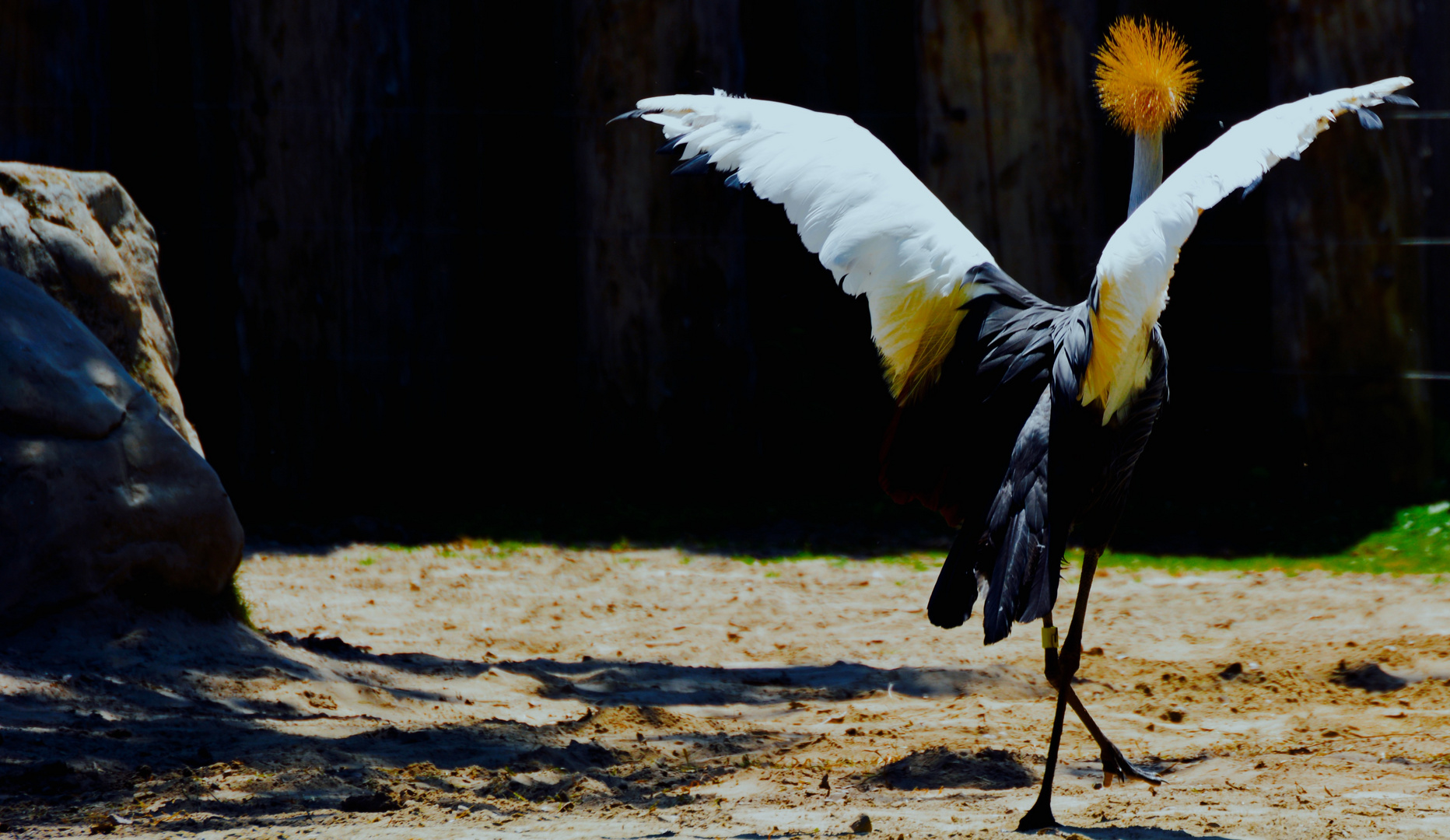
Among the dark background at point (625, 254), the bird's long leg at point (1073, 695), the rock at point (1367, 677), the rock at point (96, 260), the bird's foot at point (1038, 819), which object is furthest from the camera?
the dark background at point (625, 254)

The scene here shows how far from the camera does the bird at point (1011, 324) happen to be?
3.11 m

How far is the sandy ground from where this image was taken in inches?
130

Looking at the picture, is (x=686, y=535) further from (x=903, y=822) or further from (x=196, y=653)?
(x=903, y=822)

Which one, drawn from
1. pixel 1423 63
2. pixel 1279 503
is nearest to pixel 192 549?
pixel 1279 503

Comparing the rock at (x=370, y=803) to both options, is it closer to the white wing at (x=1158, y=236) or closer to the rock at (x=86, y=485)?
the rock at (x=86, y=485)

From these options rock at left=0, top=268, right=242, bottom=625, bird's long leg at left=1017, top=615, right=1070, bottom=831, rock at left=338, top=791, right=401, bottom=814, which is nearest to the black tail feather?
bird's long leg at left=1017, top=615, right=1070, bottom=831

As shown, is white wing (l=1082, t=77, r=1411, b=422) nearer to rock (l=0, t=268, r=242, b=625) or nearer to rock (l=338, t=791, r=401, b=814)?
rock (l=338, t=791, r=401, b=814)

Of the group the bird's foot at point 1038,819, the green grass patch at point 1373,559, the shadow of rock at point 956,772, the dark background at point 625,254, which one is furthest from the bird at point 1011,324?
the dark background at point 625,254

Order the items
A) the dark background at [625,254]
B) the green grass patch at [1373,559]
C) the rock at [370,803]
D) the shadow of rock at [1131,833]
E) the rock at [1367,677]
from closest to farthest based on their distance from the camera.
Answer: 1. the shadow of rock at [1131,833]
2. the rock at [370,803]
3. the rock at [1367,677]
4. the green grass patch at [1373,559]
5. the dark background at [625,254]

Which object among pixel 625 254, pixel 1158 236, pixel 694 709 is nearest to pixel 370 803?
pixel 694 709

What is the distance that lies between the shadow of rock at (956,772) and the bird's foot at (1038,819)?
0.48 meters

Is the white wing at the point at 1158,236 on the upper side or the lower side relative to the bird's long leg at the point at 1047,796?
upper

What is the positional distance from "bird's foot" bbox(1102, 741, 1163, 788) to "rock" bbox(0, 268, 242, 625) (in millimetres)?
2962

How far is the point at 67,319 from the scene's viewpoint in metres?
4.67
